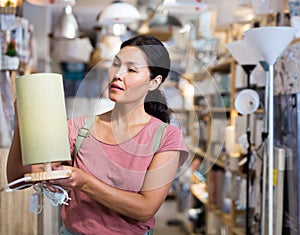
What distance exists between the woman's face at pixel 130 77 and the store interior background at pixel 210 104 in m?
0.09

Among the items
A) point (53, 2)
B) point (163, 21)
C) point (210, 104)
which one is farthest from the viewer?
point (163, 21)

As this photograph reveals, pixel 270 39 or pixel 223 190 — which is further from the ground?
pixel 270 39

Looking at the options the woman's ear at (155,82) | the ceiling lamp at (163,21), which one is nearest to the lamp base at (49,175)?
the woman's ear at (155,82)

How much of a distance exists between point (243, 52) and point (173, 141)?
1.57 metres

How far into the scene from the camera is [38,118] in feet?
4.37

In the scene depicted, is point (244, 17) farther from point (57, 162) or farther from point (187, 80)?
point (57, 162)

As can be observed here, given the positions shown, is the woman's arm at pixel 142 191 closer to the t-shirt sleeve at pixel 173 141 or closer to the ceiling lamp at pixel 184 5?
the t-shirt sleeve at pixel 173 141

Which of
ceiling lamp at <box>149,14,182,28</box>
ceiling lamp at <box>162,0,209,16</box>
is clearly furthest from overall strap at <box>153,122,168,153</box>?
ceiling lamp at <box>149,14,182,28</box>

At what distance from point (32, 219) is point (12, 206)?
138 mm

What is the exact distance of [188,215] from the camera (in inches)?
220

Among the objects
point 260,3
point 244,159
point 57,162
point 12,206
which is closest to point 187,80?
point 57,162

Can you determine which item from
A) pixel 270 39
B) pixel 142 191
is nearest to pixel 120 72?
pixel 142 191

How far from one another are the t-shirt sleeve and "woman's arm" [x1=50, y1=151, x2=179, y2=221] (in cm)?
2

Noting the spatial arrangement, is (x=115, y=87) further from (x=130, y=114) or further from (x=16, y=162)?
(x=16, y=162)
